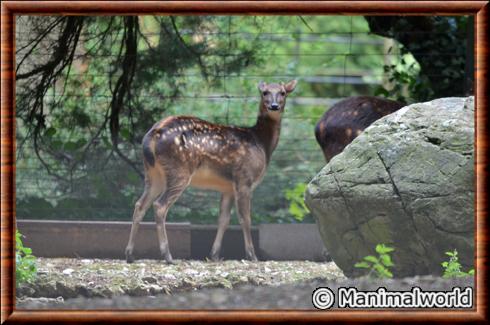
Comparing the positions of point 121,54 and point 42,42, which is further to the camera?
point 121,54

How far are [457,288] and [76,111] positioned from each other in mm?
3076

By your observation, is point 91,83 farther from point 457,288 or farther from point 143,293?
point 457,288

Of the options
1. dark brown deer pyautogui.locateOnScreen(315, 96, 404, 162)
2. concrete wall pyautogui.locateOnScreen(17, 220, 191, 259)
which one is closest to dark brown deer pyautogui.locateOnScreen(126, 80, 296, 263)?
concrete wall pyautogui.locateOnScreen(17, 220, 191, 259)

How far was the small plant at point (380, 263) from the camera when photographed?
5.74 m

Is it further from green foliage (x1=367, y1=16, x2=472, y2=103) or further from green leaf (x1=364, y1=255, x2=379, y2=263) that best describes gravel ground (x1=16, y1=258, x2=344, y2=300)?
green foliage (x1=367, y1=16, x2=472, y2=103)

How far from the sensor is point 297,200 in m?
7.69

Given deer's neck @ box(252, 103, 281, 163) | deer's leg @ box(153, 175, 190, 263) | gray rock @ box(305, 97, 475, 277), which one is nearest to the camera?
gray rock @ box(305, 97, 475, 277)

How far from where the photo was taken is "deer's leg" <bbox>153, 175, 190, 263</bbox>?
21.1ft

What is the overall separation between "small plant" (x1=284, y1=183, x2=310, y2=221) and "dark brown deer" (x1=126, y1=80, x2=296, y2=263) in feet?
0.84

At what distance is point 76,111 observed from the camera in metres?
7.32

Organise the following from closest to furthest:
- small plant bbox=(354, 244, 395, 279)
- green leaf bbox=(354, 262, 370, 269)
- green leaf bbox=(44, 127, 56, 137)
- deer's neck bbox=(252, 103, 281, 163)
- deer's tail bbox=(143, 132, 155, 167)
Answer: small plant bbox=(354, 244, 395, 279) < green leaf bbox=(354, 262, 370, 269) < green leaf bbox=(44, 127, 56, 137) < deer's tail bbox=(143, 132, 155, 167) < deer's neck bbox=(252, 103, 281, 163)

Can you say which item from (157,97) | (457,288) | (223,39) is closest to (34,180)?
(157,97)

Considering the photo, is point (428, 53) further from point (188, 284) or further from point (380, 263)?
point (188, 284)

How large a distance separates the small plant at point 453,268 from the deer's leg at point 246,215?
1250 mm
